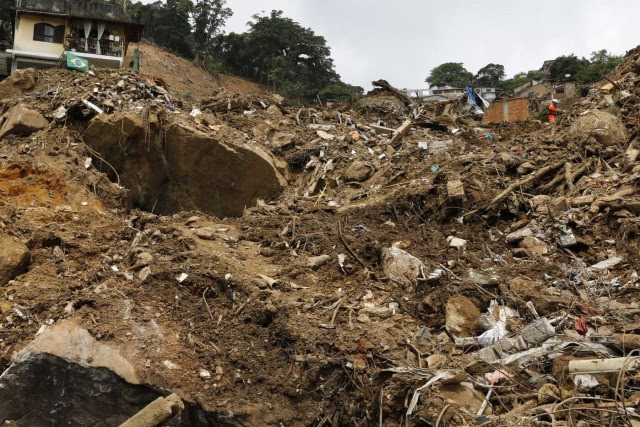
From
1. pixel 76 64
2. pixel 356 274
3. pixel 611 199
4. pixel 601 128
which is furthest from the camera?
pixel 76 64

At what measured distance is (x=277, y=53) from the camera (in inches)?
1335

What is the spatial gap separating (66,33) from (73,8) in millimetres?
958

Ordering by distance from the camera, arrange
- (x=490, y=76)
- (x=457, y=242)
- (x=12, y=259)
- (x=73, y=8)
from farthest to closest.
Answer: (x=490, y=76) → (x=73, y=8) → (x=457, y=242) → (x=12, y=259)

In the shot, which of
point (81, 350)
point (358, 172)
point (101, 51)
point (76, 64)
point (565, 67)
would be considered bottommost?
point (81, 350)

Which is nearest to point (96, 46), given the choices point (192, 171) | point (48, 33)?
point (48, 33)

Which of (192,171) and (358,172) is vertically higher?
(358,172)

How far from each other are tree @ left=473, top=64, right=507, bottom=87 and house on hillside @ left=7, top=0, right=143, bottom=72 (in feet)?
105

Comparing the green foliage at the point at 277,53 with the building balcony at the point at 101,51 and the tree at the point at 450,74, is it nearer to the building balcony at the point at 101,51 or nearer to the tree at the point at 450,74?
the building balcony at the point at 101,51

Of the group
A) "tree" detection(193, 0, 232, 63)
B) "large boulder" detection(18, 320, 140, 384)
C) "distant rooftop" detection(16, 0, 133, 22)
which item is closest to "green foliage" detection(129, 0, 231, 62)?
"tree" detection(193, 0, 232, 63)

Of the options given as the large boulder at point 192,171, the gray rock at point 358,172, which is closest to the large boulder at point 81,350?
the large boulder at point 192,171

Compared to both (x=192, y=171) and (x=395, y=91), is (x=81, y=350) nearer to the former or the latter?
(x=192, y=171)

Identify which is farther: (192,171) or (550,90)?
(550,90)

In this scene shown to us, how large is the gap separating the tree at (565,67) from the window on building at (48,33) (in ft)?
82.2

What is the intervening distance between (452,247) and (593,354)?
8.29 feet
